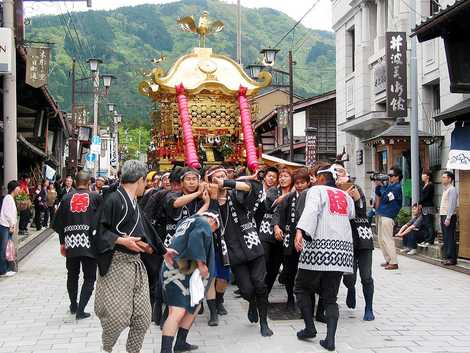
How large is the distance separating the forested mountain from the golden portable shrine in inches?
1812

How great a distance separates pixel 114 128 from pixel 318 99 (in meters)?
30.4

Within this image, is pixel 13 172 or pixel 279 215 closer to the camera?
pixel 279 215

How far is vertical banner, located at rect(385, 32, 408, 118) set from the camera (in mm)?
15844

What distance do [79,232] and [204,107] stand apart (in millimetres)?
4626

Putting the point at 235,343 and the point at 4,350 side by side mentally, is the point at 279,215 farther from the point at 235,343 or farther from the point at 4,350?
the point at 4,350

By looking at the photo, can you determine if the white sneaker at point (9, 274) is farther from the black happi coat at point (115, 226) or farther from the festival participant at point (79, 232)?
the black happi coat at point (115, 226)

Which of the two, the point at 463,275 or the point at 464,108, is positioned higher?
the point at 464,108

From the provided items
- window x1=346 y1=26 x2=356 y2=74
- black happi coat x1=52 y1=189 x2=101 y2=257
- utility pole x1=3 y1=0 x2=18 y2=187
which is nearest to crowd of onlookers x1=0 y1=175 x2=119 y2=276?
utility pole x1=3 y1=0 x2=18 y2=187

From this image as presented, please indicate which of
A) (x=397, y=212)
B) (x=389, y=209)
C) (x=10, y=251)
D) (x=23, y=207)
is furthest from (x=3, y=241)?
(x=397, y=212)

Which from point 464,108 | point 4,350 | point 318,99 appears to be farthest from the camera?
point 318,99

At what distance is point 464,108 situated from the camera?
10.9 m

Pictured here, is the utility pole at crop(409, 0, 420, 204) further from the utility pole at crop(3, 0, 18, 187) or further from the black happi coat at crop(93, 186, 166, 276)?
the black happi coat at crop(93, 186, 166, 276)

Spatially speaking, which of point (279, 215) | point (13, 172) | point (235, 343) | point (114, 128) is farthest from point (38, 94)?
point (114, 128)

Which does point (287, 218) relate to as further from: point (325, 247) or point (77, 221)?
point (77, 221)
